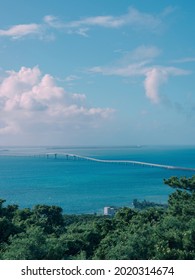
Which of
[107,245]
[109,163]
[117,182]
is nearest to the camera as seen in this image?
[107,245]

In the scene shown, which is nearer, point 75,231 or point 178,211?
point 75,231

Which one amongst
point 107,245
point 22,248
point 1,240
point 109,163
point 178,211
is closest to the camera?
point 22,248

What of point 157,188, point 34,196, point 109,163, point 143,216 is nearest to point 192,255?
point 143,216

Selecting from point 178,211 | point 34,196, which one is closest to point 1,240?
point 178,211

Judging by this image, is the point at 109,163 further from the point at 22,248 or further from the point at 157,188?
the point at 22,248

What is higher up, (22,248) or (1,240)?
(22,248)

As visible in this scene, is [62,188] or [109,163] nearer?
[62,188]

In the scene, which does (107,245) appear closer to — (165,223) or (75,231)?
(165,223)

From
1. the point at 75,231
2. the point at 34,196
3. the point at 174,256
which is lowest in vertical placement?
the point at 34,196

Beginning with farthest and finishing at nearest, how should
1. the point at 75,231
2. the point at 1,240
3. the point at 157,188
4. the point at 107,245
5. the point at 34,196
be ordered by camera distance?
1. the point at 157,188
2. the point at 34,196
3. the point at 75,231
4. the point at 1,240
5. the point at 107,245

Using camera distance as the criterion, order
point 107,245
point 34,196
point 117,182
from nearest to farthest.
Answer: point 107,245 < point 34,196 < point 117,182
